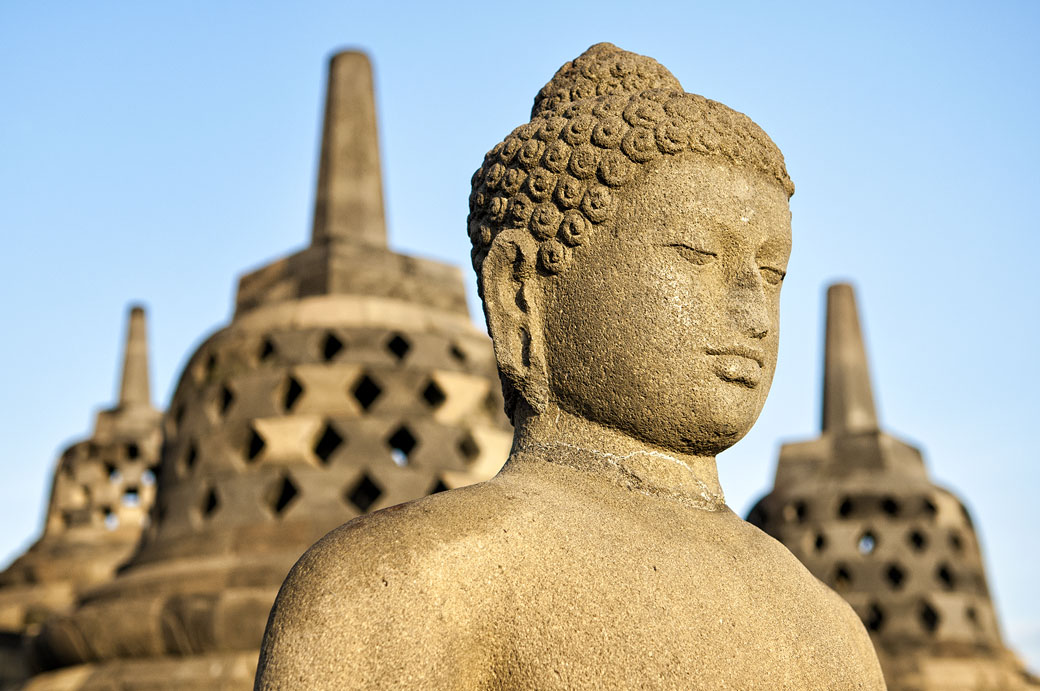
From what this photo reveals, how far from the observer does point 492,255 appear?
13.1 feet

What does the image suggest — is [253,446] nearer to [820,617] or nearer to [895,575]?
[820,617]

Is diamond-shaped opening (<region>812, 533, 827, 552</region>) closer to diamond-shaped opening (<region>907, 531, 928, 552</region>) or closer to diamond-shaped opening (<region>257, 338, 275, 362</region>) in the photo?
diamond-shaped opening (<region>907, 531, 928, 552</region>)

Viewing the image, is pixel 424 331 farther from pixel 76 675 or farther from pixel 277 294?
pixel 76 675

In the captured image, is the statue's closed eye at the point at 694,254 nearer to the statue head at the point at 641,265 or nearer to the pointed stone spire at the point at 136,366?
the statue head at the point at 641,265

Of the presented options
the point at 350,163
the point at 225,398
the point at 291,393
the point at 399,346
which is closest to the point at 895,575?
the point at 399,346

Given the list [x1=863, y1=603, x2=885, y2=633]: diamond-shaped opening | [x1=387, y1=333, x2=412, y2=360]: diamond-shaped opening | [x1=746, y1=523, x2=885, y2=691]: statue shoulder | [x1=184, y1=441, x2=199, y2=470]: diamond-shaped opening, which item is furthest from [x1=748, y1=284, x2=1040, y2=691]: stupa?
[x1=746, y1=523, x2=885, y2=691]: statue shoulder

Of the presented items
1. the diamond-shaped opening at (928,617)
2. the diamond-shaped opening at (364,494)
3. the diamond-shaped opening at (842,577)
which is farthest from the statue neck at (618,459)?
the diamond-shaped opening at (928,617)

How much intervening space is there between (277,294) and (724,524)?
7837mm

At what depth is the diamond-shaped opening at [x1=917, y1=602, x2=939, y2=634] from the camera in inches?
653

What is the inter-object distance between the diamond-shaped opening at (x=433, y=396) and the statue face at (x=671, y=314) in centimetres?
648

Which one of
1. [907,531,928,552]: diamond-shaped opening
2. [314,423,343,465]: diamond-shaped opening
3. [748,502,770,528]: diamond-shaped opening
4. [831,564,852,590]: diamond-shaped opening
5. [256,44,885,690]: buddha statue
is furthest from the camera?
[748,502,770,528]: diamond-shaped opening

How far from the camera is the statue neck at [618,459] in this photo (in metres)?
3.71

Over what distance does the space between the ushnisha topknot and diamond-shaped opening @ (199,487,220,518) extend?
639 cm

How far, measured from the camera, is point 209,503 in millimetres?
9984
